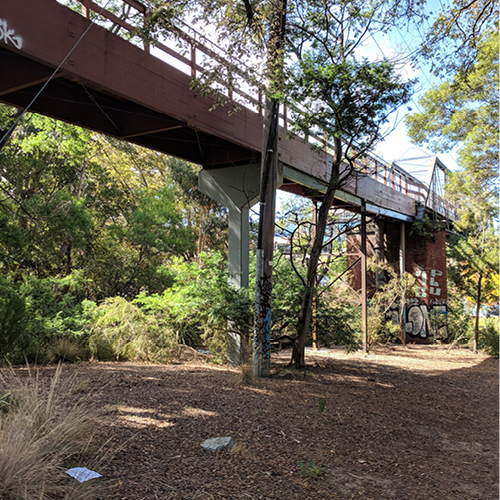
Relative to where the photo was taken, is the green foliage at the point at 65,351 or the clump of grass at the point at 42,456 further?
the green foliage at the point at 65,351

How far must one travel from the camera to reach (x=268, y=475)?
12.9 feet

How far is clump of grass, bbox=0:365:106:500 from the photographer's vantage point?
2.83 m

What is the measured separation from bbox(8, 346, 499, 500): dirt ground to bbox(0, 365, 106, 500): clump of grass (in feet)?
0.79

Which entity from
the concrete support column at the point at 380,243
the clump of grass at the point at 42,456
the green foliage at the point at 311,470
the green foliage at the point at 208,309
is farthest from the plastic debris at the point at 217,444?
the concrete support column at the point at 380,243

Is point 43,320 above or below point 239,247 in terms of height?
below

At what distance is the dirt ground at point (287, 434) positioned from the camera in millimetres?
3730

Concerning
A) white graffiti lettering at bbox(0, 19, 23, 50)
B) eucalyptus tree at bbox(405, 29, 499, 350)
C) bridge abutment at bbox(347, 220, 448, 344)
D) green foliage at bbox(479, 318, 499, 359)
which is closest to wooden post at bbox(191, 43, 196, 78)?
white graffiti lettering at bbox(0, 19, 23, 50)

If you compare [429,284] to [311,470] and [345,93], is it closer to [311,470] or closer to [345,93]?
[345,93]

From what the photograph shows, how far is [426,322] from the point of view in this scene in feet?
67.2

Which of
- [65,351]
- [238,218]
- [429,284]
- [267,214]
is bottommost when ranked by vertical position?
[65,351]

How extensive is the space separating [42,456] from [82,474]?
0.34 m

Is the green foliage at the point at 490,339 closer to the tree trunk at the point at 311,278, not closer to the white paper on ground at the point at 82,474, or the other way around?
the tree trunk at the point at 311,278

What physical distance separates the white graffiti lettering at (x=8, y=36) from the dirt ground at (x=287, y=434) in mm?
4251

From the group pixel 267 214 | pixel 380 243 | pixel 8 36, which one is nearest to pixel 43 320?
pixel 267 214
